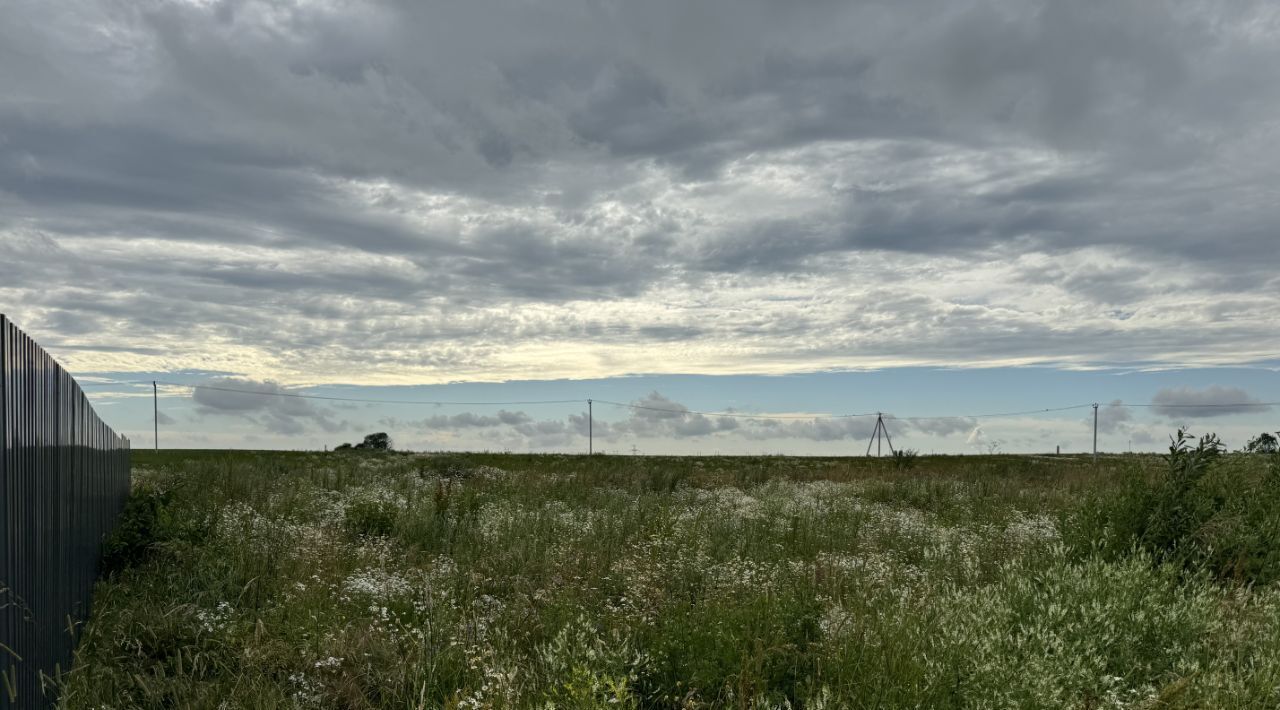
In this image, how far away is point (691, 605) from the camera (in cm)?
725

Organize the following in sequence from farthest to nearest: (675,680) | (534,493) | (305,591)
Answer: (534,493)
(305,591)
(675,680)

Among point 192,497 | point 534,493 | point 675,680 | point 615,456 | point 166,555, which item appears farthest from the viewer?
point 615,456

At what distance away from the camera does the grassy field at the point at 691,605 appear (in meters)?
5.36

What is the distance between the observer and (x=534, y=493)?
17.2m

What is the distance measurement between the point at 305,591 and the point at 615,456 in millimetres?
24348

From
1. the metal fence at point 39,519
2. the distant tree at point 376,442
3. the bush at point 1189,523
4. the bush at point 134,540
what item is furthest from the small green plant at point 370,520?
the distant tree at point 376,442

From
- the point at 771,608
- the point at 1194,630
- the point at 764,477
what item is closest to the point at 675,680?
the point at 771,608

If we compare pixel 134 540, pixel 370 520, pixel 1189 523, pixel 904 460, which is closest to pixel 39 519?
pixel 134 540

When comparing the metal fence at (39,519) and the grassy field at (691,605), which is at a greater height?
the metal fence at (39,519)

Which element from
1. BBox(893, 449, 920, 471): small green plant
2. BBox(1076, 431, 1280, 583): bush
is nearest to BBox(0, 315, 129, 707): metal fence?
BBox(1076, 431, 1280, 583): bush

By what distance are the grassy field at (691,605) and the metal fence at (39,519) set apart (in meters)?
0.36

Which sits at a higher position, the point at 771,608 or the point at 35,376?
the point at 35,376

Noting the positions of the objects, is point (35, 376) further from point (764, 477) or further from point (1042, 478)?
point (1042, 478)

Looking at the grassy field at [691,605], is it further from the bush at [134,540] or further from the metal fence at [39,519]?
the metal fence at [39,519]
